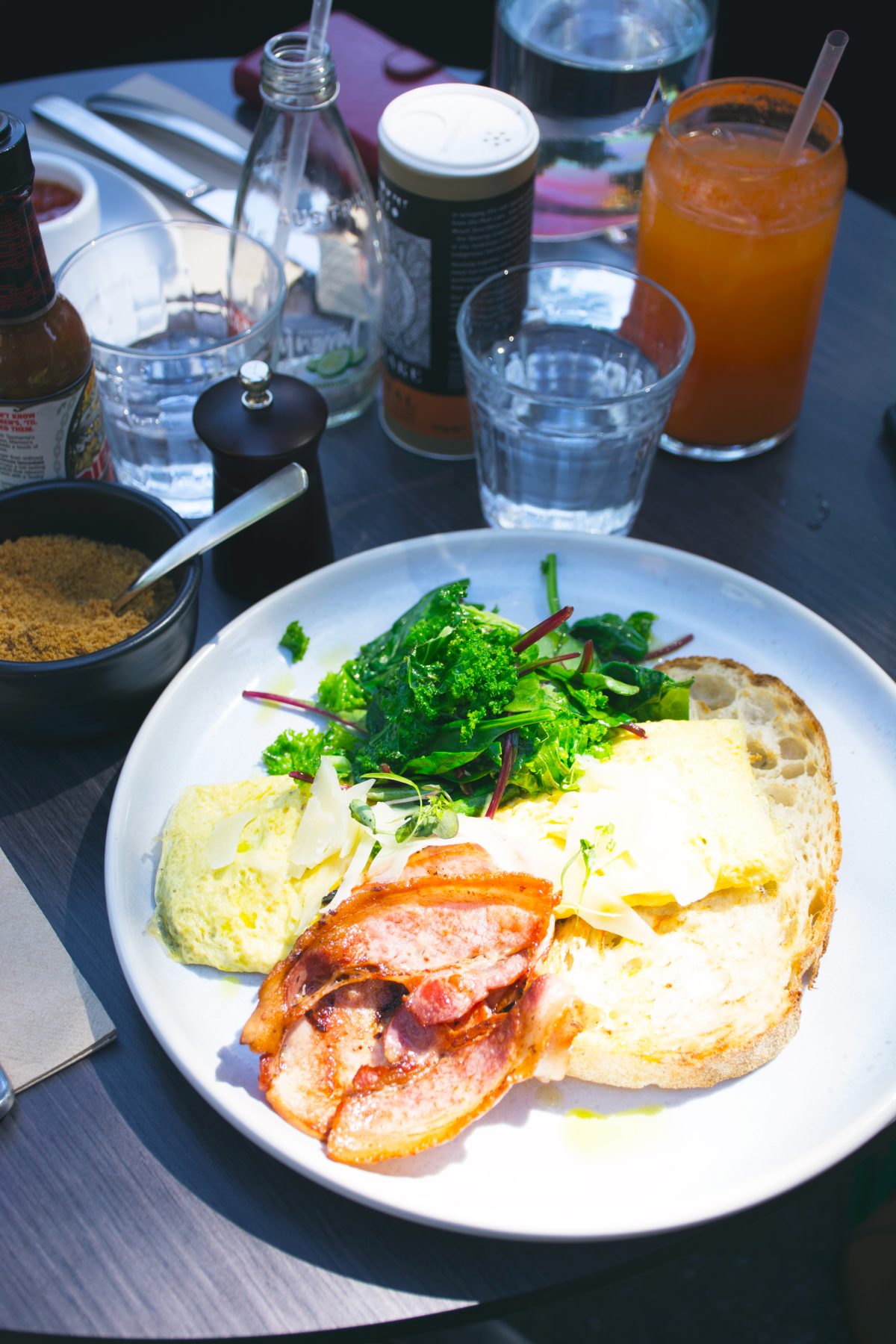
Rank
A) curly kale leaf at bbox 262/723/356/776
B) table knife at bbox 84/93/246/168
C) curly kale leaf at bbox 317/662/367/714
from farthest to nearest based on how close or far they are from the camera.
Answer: table knife at bbox 84/93/246/168, curly kale leaf at bbox 317/662/367/714, curly kale leaf at bbox 262/723/356/776

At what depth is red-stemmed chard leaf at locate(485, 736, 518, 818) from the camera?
67.6 inches

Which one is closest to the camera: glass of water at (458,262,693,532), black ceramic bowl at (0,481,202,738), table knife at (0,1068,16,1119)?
table knife at (0,1068,16,1119)

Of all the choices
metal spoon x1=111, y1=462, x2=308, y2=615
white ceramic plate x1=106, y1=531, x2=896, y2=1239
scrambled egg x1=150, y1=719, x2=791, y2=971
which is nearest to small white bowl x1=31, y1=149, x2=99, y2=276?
metal spoon x1=111, y1=462, x2=308, y2=615

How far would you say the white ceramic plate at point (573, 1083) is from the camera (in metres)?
1.34

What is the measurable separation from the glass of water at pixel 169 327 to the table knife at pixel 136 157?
31cm

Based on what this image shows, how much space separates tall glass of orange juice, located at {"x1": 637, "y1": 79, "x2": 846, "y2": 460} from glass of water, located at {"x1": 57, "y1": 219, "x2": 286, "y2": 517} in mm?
766

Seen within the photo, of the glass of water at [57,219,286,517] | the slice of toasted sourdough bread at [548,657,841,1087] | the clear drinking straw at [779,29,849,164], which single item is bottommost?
the slice of toasted sourdough bread at [548,657,841,1087]

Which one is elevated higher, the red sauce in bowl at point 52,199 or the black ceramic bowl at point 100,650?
the red sauce in bowl at point 52,199

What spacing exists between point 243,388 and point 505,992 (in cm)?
109

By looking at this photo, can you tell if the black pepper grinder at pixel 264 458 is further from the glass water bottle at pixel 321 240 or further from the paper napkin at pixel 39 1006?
the paper napkin at pixel 39 1006

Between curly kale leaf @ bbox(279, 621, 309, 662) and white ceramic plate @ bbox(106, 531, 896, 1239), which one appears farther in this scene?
curly kale leaf @ bbox(279, 621, 309, 662)

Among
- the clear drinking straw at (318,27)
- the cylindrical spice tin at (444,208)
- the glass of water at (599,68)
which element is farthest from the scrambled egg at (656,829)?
the glass of water at (599,68)

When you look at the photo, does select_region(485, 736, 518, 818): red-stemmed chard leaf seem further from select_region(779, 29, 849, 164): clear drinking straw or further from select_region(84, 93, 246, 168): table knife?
select_region(84, 93, 246, 168): table knife

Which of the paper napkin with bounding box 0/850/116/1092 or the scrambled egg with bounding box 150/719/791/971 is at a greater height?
the scrambled egg with bounding box 150/719/791/971
